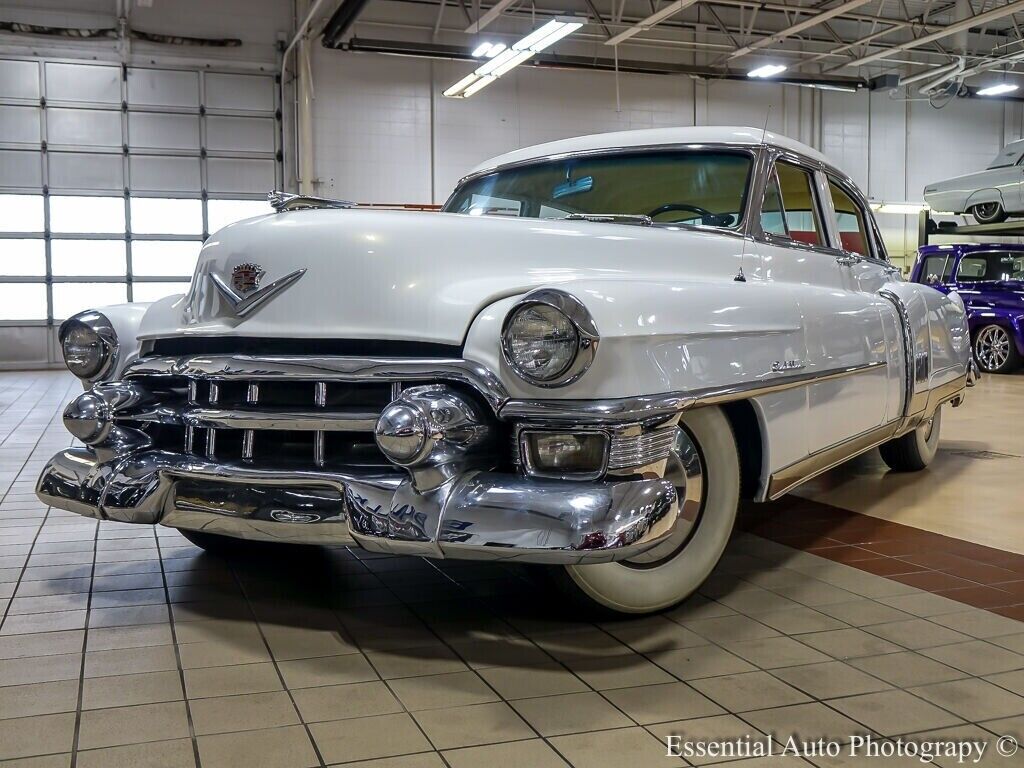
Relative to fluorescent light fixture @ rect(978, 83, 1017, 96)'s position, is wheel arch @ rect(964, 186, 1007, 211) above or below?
below

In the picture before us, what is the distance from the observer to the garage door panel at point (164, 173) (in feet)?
48.7

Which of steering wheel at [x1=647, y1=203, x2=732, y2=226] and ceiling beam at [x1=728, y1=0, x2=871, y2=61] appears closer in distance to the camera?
steering wheel at [x1=647, y1=203, x2=732, y2=226]

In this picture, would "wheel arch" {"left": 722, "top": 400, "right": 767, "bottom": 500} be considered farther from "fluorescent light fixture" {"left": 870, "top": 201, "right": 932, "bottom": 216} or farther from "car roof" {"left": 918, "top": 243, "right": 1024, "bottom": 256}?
"fluorescent light fixture" {"left": 870, "top": 201, "right": 932, "bottom": 216}

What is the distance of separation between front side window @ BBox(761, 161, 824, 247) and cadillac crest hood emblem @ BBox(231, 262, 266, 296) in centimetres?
179

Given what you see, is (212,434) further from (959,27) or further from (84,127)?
(959,27)

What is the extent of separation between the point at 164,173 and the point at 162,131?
2.10ft

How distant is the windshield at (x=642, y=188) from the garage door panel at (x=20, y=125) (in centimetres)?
1296

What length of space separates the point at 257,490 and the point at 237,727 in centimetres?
69

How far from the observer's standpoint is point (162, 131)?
14.9 meters

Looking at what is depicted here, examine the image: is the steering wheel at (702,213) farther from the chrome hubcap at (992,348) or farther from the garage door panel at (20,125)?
the garage door panel at (20,125)

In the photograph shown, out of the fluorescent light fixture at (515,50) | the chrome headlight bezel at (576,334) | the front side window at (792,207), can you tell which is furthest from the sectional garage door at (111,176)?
the chrome headlight bezel at (576,334)

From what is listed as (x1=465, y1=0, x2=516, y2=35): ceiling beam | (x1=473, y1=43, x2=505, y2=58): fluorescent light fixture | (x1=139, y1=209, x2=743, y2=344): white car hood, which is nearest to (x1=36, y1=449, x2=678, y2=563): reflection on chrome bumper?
(x1=139, y1=209, x2=743, y2=344): white car hood

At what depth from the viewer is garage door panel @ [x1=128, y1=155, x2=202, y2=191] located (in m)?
14.8

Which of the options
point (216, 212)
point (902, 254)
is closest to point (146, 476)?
point (216, 212)
